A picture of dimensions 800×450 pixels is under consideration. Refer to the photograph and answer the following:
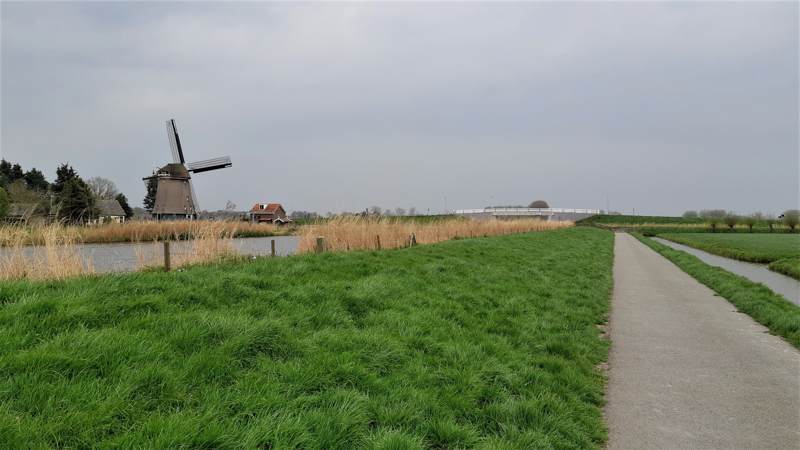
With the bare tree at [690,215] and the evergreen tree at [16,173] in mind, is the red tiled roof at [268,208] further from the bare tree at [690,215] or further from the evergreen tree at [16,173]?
the bare tree at [690,215]

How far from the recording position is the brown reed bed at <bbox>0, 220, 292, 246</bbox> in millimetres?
8125

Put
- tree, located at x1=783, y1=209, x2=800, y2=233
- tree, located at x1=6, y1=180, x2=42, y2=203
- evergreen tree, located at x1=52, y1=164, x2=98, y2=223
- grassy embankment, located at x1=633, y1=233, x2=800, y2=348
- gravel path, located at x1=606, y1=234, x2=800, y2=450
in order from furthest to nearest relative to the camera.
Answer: tree, located at x1=783, y1=209, x2=800, y2=233 < evergreen tree, located at x1=52, y1=164, x2=98, y2=223 < tree, located at x1=6, y1=180, x2=42, y2=203 < grassy embankment, located at x1=633, y1=233, x2=800, y2=348 < gravel path, located at x1=606, y1=234, x2=800, y2=450

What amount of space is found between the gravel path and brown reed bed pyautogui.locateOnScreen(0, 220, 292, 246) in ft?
29.0

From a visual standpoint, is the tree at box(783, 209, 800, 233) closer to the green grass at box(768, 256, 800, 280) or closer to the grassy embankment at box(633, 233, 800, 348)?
the green grass at box(768, 256, 800, 280)

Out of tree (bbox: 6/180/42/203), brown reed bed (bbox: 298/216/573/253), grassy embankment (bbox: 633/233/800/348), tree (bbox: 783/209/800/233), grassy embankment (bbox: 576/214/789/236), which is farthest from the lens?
grassy embankment (bbox: 576/214/789/236)

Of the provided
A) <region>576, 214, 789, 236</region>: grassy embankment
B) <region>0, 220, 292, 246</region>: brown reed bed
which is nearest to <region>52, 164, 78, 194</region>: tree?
<region>0, 220, 292, 246</region>: brown reed bed

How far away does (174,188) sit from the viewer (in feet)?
144

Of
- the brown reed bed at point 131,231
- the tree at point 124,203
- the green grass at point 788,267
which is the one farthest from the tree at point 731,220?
the tree at point 124,203

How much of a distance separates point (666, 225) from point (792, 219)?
21.4 m

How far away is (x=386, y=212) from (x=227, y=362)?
1501 centimetres

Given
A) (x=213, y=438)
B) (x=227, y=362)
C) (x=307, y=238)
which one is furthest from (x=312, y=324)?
(x=307, y=238)

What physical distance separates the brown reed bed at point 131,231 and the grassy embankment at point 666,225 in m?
61.0

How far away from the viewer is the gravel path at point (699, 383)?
3949mm

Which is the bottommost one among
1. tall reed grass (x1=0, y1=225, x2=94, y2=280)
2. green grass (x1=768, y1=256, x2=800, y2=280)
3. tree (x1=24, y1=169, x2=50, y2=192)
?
green grass (x1=768, y1=256, x2=800, y2=280)
